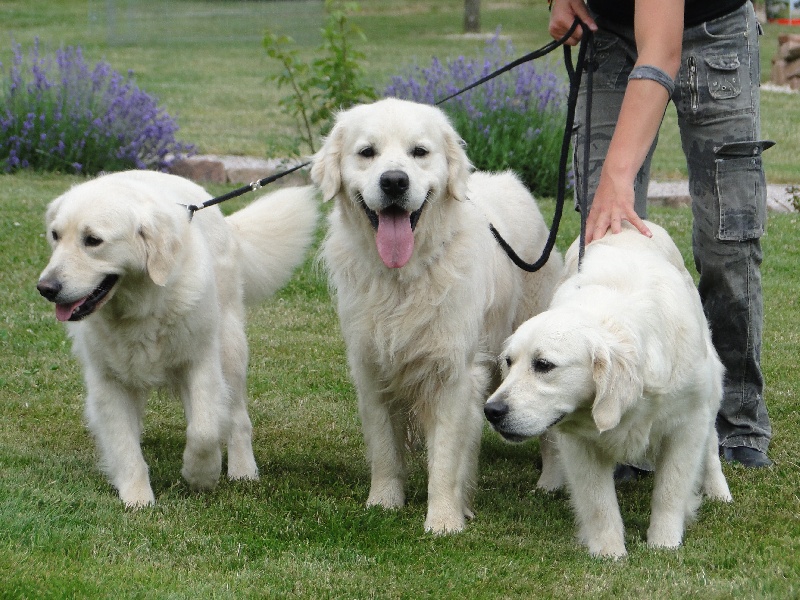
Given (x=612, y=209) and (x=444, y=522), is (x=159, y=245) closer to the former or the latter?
(x=444, y=522)

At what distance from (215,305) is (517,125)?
6636mm

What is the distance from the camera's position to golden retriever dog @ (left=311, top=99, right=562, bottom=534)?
4.03 m

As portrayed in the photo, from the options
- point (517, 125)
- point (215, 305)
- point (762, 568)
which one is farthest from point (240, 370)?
point (517, 125)

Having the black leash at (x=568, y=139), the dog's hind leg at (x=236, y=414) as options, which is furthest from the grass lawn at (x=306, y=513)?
the black leash at (x=568, y=139)

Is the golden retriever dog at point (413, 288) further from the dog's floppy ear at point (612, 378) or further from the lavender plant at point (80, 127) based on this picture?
the lavender plant at point (80, 127)

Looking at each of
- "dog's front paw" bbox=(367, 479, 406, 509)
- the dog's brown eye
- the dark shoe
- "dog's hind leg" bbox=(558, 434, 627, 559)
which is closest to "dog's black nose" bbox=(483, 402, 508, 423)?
"dog's hind leg" bbox=(558, 434, 627, 559)

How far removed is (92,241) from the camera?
3.92 meters

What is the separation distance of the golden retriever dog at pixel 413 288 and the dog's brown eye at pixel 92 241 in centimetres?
84

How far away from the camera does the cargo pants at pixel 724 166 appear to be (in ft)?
14.4

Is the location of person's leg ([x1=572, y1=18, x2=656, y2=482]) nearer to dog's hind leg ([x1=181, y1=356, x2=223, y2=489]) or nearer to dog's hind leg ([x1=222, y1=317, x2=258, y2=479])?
dog's hind leg ([x1=222, y1=317, x2=258, y2=479])

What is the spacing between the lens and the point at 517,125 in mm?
10547

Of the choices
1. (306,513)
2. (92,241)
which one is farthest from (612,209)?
(92,241)

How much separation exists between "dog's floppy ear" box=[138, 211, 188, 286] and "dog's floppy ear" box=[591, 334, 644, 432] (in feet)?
5.20

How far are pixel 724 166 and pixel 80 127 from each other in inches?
303
